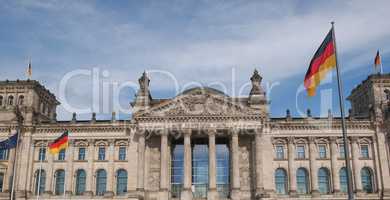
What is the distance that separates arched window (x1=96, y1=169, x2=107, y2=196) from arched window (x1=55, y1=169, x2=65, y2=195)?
196 inches

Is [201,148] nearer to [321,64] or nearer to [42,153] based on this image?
[42,153]

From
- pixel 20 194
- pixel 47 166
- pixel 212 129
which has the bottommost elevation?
pixel 20 194

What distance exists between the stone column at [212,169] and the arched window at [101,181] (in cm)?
1573

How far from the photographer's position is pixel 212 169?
193 ft

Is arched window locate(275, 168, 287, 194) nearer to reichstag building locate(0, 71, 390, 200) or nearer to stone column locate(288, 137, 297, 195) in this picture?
reichstag building locate(0, 71, 390, 200)

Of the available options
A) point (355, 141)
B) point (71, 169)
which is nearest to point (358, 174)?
point (355, 141)

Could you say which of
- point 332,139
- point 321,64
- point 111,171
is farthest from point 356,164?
point 321,64

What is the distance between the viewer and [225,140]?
64.8m

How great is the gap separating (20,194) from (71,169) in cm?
764

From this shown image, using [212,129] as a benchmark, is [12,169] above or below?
below

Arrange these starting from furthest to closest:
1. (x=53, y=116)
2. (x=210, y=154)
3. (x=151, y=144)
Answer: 1. (x=53, y=116)
2. (x=151, y=144)
3. (x=210, y=154)

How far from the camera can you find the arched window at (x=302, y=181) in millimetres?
61534

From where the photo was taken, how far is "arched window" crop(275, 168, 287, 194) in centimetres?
6159

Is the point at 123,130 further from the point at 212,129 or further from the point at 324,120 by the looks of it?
the point at 324,120
